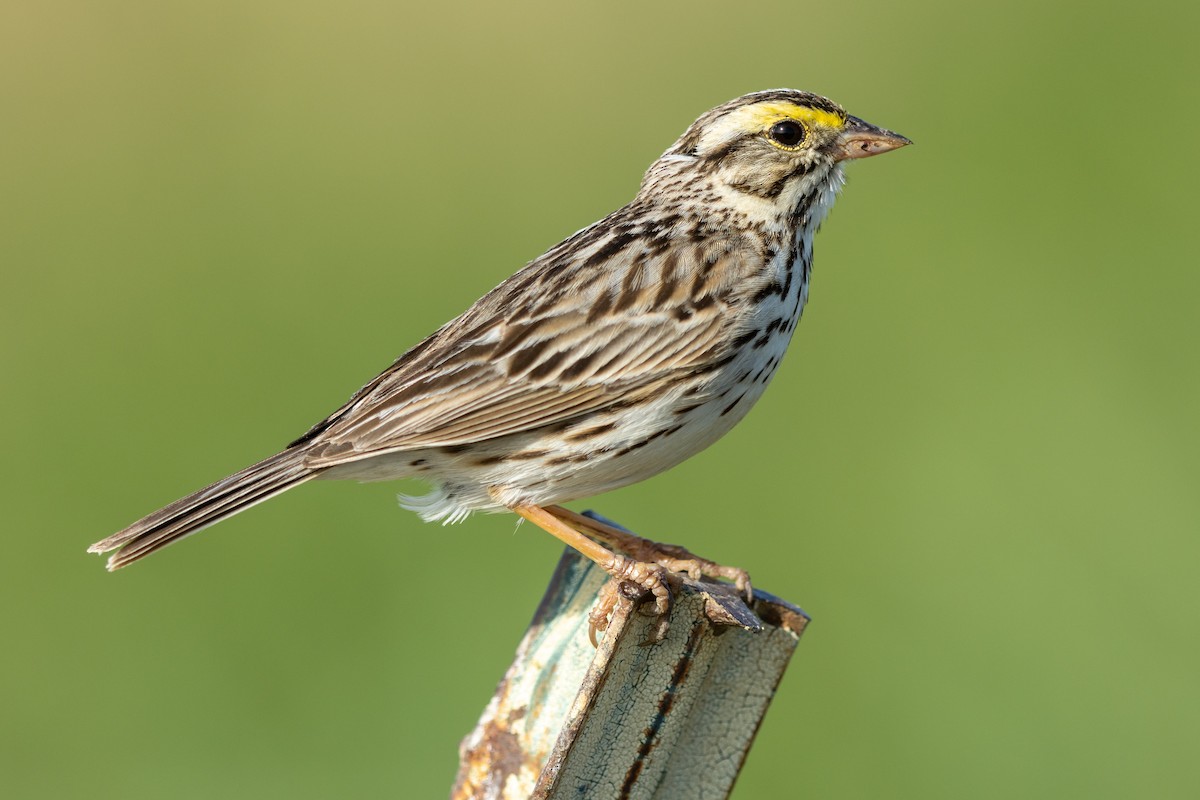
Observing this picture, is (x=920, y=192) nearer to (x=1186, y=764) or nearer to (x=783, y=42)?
(x=783, y=42)

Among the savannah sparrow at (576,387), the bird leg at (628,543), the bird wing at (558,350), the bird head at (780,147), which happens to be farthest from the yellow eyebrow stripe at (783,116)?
the bird leg at (628,543)

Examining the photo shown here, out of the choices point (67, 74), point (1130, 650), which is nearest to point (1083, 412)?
point (1130, 650)

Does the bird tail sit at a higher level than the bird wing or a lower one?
lower

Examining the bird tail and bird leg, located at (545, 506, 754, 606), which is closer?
the bird tail

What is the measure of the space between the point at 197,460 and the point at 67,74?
16.4ft

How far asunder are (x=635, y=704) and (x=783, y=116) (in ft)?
9.01

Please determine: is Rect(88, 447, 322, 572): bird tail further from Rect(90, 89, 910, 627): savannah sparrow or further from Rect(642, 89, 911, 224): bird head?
Rect(642, 89, 911, 224): bird head

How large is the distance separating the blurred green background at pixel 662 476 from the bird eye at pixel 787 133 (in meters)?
0.52

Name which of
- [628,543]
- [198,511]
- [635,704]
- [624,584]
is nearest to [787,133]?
Result: [628,543]

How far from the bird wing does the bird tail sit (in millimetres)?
119

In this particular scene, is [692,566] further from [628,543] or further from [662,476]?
[662,476]

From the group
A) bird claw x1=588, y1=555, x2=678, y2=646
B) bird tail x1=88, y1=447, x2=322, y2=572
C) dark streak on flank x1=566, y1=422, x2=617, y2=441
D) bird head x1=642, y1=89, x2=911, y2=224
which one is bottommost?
bird tail x1=88, y1=447, x2=322, y2=572

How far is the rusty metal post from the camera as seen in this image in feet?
12.0

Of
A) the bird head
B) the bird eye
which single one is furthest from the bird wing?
the bird eye
